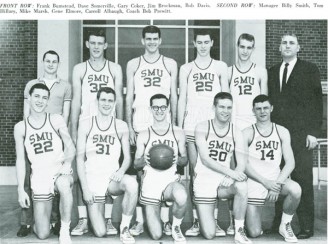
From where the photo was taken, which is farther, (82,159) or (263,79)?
(263,79)

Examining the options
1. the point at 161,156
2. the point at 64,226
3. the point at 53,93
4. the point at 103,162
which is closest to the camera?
the point at 64,226

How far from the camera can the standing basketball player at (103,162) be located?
155 inches

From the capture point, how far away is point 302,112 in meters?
4.16

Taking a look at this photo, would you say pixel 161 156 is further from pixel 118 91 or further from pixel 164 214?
pixel 118 91

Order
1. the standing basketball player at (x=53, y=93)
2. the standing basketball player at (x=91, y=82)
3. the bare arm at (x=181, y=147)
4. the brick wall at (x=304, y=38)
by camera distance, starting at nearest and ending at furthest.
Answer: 1. the bare arm at (x=181, y=147)
2. the standing basketball player at (x=53, y=93)
3. the standing basketball player at (x=91, y=82)
4. the brick wall at (x=304, y=38)

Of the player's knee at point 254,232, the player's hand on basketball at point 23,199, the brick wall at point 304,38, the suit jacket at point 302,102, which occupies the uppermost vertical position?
the brick wall at point 304,38

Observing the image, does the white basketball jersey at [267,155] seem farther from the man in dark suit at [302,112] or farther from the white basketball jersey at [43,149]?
the white basketball jersey at [43,149]

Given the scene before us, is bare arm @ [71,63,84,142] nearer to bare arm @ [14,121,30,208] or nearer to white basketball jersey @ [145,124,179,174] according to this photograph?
bare arm @ [14,121,30,208]

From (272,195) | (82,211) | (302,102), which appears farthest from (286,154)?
(82,211)

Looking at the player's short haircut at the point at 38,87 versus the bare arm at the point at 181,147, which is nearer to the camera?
the player's short haircut at the point at 38,87

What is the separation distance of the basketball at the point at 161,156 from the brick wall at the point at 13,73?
15.6 feet

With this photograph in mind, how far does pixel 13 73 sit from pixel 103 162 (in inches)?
186

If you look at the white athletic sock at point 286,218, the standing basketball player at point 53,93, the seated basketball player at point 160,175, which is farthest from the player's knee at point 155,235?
the white athletic sock at point 286,218
